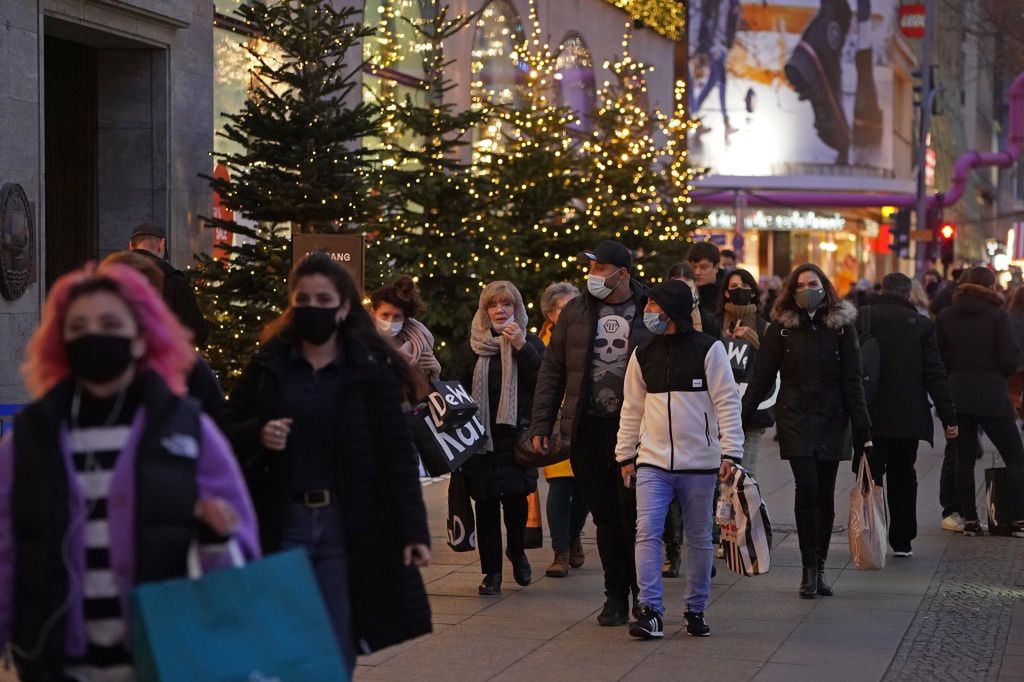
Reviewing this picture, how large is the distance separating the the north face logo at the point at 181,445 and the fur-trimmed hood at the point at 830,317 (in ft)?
20.7

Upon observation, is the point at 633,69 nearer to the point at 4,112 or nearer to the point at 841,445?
the point at 4,112

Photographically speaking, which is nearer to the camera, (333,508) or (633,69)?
(333,508)

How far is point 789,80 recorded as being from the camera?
69438mm

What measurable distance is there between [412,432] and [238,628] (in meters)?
2.15

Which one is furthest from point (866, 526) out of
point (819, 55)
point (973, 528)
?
point (819, 55)

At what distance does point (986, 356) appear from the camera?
13.2m

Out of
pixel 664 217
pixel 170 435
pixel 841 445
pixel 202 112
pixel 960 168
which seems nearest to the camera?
pixel 170 435

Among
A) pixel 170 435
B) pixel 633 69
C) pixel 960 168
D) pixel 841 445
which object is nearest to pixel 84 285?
pixel 170 435

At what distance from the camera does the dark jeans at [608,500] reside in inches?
361

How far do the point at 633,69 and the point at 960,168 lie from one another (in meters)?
25.8

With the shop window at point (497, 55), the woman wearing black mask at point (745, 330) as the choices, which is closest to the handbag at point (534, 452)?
the woman wearing black mask at point (745, 330)

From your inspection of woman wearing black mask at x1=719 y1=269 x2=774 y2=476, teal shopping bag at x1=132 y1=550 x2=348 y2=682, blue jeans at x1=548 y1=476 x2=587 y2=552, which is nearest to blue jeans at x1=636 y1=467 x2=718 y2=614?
blue jeans at x1=548 y1=476 x2=587 y2=552

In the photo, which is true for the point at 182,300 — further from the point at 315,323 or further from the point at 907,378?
the point at 315,323

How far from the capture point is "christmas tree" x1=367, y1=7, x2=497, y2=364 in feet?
55.9
